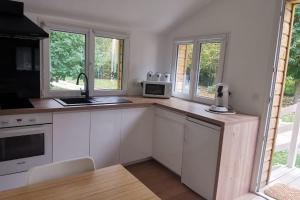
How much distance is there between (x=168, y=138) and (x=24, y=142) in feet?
5.30

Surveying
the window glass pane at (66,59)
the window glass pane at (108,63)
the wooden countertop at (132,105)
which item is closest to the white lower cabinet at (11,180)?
the wooden countertop at (132,105)

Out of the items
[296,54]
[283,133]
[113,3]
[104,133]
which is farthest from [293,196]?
[113,3]

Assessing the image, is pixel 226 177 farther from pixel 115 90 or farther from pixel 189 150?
pixel 115 90

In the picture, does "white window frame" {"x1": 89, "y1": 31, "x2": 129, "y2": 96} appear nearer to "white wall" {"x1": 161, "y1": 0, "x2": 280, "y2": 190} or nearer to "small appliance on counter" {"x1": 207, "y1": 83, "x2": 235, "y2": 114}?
"white wall" {"x1": 161, "y1": 0, "x2": 280, "y2": 190}

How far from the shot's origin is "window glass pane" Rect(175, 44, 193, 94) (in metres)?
3.40

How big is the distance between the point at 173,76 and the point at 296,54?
1714mm

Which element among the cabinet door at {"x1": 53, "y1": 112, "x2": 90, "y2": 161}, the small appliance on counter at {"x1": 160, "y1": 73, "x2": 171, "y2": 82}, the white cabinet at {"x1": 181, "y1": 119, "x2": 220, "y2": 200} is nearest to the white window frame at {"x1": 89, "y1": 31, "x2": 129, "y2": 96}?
the small appliance on counter at {"x1": 160, "y1": 73, "x2": 171, "y2": 82}

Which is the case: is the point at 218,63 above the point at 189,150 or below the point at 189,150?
above

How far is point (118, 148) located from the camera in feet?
9.38

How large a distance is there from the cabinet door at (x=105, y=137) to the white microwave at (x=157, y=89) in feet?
2.54

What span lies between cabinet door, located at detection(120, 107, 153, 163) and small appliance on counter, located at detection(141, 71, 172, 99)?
0.44 metres

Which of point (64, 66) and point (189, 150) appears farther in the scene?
point (64, 66)

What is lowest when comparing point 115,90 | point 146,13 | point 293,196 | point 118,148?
point 293,196

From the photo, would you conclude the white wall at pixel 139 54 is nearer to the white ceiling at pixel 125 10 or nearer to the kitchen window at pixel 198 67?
the white ceiling at pixel 125 10
